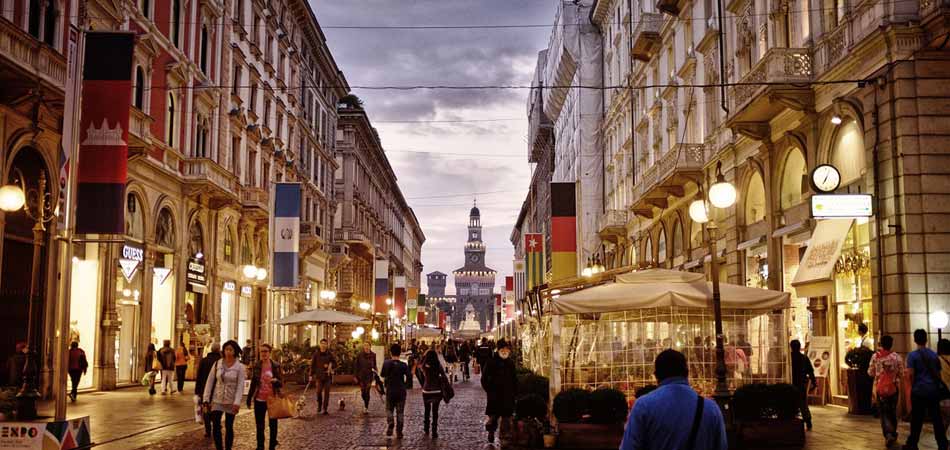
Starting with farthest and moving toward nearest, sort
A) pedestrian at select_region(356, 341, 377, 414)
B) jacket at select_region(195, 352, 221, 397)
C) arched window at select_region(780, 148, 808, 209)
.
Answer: arched window at select_region(780, 148, 808, 209) < pedestrian at select_region(356, 341, 377, 414) < jacket at select_region(195, 352, 221, 397)

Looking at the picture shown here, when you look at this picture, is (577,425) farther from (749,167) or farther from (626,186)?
(626,186)

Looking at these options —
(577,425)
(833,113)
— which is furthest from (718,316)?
(833,113)

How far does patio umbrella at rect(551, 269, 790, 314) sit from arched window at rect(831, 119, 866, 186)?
6.16 meters

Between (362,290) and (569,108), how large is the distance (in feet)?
87.9

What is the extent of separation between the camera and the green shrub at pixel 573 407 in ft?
52.1

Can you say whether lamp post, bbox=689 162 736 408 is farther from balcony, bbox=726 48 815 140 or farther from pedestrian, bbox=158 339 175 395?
pedestrian, bbox=158 339 175 395

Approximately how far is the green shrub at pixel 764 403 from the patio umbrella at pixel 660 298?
1378 mm

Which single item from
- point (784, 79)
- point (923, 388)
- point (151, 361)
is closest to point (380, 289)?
point (151, 361)

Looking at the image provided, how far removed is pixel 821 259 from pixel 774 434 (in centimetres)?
749

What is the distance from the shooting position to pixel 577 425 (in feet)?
51.5

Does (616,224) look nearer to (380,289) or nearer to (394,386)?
(380,289)

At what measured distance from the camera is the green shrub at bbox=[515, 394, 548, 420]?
52.9 feet

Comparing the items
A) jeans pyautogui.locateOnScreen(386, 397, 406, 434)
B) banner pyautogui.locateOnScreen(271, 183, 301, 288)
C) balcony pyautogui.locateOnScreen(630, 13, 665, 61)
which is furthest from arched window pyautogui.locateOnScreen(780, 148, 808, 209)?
banner pyautogui.locateOnScreen(271, 183, 301, 288)

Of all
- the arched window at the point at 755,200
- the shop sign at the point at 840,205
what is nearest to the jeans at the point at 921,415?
the shop sign at the point at 840,205
